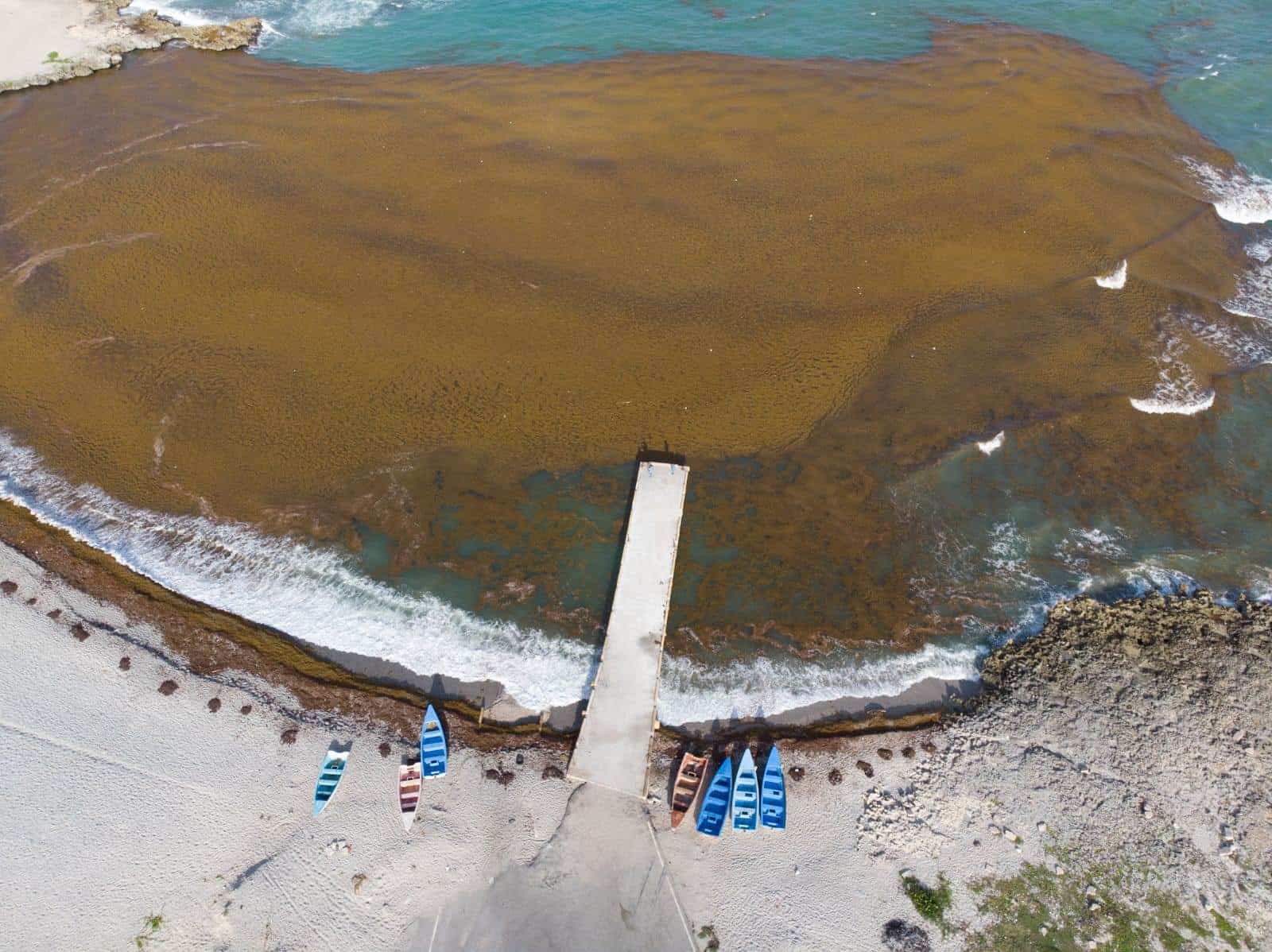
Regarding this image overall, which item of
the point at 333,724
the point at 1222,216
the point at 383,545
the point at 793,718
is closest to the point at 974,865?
the point at 793,718

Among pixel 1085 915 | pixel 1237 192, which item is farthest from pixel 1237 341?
pixel 1085 915

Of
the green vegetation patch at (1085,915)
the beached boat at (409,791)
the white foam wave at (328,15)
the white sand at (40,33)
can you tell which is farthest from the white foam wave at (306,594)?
the white foam wave at (328,15)

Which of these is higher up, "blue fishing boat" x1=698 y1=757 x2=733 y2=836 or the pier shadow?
the pier shadow

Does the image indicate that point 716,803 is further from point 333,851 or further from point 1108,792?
point 1108,792

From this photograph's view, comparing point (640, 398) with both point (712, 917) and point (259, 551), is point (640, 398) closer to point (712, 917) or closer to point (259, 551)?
point (259, 551)

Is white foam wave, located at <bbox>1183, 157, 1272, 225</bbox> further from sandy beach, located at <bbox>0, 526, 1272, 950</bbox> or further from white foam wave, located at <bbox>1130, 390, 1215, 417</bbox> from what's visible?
sandy beach, located at <bbox>0, 526, 1272, 950</bbox>

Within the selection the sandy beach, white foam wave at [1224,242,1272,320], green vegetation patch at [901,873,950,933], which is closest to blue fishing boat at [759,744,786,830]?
the sandy beach
